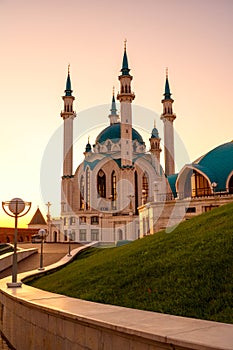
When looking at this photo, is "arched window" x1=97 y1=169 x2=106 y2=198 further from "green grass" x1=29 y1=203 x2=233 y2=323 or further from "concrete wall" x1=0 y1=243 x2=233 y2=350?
"concrete wall" x1=0 y1=243 x2=233 y2=350

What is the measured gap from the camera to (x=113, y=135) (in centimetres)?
5856

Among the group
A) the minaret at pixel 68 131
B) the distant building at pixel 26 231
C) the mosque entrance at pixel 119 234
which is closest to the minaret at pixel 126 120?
the mosque entrance at pixel 119 234

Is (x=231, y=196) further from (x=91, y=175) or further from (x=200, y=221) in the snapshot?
(x=91, y=175)

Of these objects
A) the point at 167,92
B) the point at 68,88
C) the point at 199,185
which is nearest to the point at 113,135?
the point at 68,88

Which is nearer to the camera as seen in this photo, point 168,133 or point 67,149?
point 67,149

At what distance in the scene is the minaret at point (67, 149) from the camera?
162 ft

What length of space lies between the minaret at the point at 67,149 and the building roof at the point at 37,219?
38.5 ft

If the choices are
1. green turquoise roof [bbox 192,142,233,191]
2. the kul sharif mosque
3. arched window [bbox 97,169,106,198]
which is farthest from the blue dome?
green turquoise roof [bbox 192,142,233,191]

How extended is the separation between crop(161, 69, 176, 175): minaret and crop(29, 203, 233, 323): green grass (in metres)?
38.6

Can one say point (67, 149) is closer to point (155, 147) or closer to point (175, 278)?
point (155, 147)

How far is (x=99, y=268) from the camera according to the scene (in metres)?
9.89

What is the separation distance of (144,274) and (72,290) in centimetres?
182

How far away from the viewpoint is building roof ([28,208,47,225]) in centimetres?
6320

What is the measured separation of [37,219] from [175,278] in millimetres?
58477
